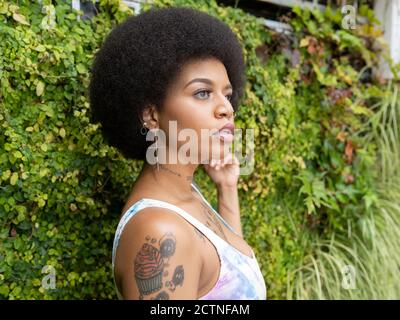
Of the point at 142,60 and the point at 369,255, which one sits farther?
the point at 369,255

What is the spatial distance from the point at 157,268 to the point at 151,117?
612 mm

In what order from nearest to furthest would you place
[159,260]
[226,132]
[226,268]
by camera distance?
[159,260], [226,268], [226,132]

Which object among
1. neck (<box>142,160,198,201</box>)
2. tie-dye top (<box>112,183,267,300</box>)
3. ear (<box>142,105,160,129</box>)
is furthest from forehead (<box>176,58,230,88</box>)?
tie-dye top (<box>112,183,267,300</box>)

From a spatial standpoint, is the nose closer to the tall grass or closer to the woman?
the woman

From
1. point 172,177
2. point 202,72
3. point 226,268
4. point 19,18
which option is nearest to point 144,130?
point 172,177

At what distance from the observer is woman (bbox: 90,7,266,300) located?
4.55 feet

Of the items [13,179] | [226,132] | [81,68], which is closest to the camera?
[226,132]

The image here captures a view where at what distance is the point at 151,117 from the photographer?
1712mm

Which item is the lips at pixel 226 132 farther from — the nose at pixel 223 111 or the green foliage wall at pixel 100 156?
the green foliage wall at pixel 100 156

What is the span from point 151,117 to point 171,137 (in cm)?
12

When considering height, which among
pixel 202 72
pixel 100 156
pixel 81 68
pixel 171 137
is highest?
pixel 81 68

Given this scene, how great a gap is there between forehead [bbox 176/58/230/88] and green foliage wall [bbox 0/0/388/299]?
0.68 metres

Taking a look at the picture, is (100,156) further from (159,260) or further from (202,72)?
(159,260)

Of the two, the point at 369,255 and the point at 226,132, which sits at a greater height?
the point at 226,132
